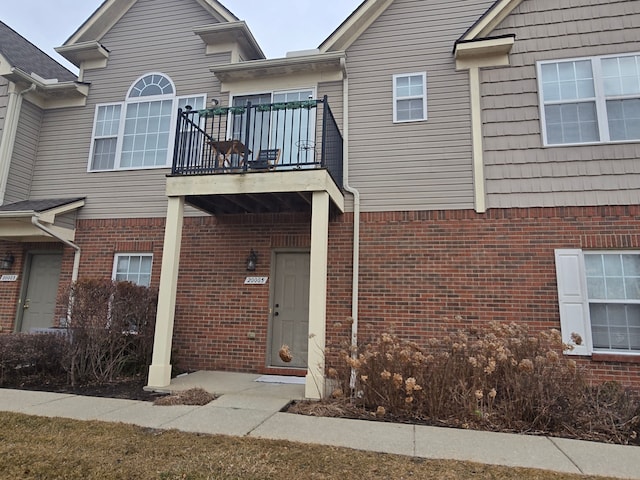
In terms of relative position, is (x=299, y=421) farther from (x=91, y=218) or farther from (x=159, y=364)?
(x=91, y=218)

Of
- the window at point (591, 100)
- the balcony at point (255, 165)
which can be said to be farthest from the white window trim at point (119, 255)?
the window at point (591, 100)

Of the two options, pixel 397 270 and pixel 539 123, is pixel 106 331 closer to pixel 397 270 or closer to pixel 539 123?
pixel 397 270

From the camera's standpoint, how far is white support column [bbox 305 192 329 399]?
5.61 meters

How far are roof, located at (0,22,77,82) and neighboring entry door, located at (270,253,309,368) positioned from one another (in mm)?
7465

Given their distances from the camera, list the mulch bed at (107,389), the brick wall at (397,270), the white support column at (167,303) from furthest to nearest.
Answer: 1. the brick wall at (397,270)
2. the white support column at (167,303)
3. the mulch bed at (107,389)

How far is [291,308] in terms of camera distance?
7520 millimetres

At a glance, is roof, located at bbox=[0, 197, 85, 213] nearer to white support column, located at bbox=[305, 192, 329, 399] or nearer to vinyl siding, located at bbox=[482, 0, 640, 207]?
white support column, located at bbox=[305, 192, 329, 399]

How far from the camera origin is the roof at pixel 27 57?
364 inches

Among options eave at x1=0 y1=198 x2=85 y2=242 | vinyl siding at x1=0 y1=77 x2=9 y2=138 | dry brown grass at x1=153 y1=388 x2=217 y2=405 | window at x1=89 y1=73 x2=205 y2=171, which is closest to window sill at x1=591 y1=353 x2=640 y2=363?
dry brown grass at x1=153 y1=388 x2=217 y2=405

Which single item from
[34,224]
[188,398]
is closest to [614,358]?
[188,398]

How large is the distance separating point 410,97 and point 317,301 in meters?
4.38

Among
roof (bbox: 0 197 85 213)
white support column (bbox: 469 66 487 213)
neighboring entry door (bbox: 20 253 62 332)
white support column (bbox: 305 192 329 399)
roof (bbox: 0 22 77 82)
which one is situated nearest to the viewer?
white support column (bbox: 305 192 329 399)

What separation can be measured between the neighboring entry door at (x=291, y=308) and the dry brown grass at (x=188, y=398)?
1.91m

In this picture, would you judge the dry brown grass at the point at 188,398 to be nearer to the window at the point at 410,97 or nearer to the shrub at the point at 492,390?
the shrub at the point at 492,390
